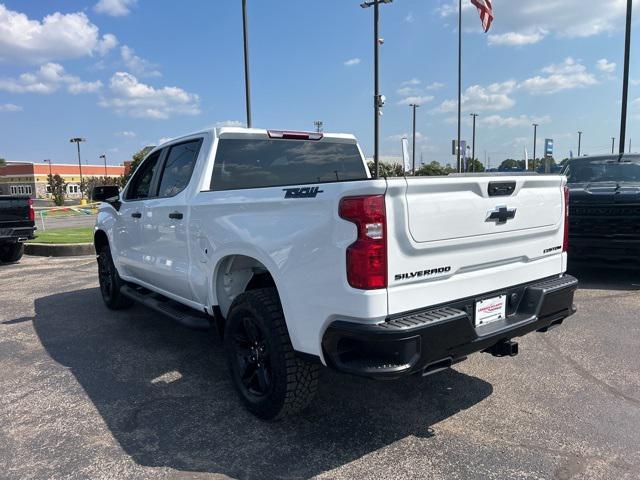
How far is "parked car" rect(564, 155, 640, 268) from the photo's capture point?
666cm

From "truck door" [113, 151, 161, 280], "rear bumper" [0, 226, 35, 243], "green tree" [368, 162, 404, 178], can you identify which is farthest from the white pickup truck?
"rear bumper" [0, 226, 35, 243]

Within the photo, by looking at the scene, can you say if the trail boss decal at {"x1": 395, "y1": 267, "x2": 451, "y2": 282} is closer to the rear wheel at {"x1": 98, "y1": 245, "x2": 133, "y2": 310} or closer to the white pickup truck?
the white pickup truck

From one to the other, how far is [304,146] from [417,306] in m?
2.52

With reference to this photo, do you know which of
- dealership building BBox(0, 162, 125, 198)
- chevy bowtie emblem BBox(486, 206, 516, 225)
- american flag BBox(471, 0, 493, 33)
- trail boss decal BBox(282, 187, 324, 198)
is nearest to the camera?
trail boss decal BBox(282, 187, 324, 198)

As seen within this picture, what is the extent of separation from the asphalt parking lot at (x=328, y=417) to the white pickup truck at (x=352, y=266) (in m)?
0.38

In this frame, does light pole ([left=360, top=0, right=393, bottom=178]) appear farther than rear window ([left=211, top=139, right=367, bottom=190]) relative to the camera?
Yes

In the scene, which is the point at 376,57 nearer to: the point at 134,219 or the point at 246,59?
the point at 246,59

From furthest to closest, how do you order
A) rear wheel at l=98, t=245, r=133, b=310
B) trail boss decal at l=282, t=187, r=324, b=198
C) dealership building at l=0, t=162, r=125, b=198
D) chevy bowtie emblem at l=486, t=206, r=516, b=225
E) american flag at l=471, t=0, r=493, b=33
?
dealership building at l=0, t=162, r=125, b=198 < american flag at l=471, t=0, r=493, b=33 < rear wheel at l=98, t=245, r=133, b=310 < chevy bowtie emblem at l=486, t=206, r=516, b=225 < trail boss decal at l=282, t=187, r=324, b=198

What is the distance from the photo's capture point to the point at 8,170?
101 metres

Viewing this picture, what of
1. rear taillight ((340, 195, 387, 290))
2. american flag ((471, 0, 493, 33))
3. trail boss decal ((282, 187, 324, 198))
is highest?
american flag ((471, 0, 493, 33))

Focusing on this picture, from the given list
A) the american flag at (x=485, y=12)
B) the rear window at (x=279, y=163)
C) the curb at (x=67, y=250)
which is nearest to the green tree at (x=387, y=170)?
the rear window at (x=279, y=163)

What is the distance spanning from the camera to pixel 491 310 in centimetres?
314

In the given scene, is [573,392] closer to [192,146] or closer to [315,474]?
[315,474]

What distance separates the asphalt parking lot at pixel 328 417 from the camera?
289cm
